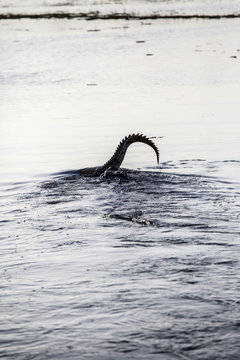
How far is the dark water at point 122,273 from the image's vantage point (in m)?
6.94

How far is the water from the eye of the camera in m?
7.11

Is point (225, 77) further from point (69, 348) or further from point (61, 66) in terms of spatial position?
point (69, 348)

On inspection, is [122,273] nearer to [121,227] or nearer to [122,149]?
[121,227]

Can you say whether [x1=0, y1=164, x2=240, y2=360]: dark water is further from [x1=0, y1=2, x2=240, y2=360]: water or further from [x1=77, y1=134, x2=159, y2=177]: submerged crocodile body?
[x1=77, y1=134, x2=159, y2=177]: submerged crocodile body

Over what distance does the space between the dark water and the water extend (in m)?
0.02

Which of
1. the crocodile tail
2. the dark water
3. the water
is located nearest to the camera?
the dark water

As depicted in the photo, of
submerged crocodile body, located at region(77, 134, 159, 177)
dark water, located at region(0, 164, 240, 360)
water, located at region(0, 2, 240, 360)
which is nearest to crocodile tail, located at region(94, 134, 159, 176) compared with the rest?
submerged crocodile body, located at region(77, 134, 159, 177)

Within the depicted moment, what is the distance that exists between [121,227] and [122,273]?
1.94 metres

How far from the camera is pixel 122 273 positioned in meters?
8.65

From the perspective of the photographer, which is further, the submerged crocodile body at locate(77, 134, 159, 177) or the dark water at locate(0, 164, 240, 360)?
the submerged crocodile body at locate(77, 134, 159, 177)

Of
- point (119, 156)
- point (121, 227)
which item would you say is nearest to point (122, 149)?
point (119, 156)

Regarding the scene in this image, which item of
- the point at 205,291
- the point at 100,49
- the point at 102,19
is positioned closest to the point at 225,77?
the point at 100,49

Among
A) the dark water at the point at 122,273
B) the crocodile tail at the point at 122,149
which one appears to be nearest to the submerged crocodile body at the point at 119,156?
the crocodile tail at the point at 122,149

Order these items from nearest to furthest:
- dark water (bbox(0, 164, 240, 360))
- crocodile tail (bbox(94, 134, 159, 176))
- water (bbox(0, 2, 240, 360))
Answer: dark water (bbox(0, 164, 240, 360)), water (bbox(0, 2, 240, 360)), crocodile tail (bbox(94, 134, 159, 176))
